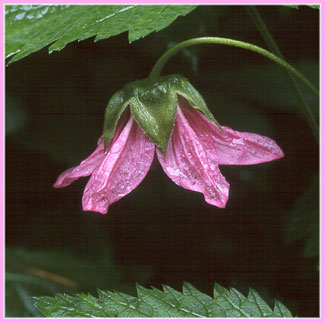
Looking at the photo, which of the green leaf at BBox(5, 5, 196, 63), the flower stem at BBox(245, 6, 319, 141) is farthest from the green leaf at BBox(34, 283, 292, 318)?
the green leaf at BBox(5, 5, 196, 63)

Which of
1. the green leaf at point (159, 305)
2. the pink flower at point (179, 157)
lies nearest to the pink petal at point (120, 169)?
the pink flower at point (179, 157)

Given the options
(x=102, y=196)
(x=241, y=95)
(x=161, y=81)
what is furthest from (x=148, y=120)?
(x=241, y=95)

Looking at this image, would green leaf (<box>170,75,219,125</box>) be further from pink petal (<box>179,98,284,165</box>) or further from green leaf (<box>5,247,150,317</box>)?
green leaf (<box>5,247,150,317</box>)

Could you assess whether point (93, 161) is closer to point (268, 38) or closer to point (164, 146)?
point (164, 146)

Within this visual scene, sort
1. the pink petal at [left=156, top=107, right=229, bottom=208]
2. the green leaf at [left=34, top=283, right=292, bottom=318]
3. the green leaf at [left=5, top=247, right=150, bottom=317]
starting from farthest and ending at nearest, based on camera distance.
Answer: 1. the green leaf at [left=5, top=247, right=150, bottom=317]
2. the green leaf at [left=34, top=283, right=292, bottom=318]
3. the pink petal at [left=156, top=107, right=229, bottom=208]

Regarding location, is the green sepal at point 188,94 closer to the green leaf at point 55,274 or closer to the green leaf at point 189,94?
the green leaf at point 189,94

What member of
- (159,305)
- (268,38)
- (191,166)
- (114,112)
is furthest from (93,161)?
(268,38)
